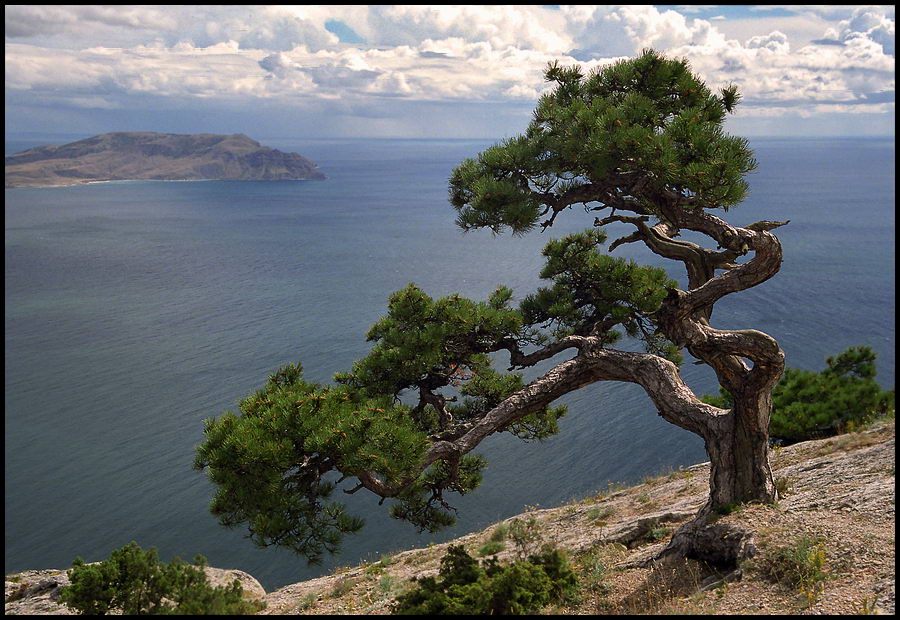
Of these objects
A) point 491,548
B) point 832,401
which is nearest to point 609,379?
point 491,548

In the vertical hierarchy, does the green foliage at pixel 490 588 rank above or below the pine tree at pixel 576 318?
below

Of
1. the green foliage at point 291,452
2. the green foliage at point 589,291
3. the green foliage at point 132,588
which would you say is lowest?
the green foliage at point 132,588

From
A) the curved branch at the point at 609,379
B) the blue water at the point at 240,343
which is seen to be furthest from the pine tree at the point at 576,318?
the blue water at the point at 240,343

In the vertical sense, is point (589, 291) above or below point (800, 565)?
above

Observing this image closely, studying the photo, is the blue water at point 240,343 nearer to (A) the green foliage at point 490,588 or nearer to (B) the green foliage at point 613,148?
(A) the green foliage at point 490,588

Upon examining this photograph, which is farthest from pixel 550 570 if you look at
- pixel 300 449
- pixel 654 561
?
pixel 300 449

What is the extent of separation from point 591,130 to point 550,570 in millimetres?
5896

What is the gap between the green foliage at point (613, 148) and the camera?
8.57m

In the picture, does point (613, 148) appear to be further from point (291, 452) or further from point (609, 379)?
point (291, 452)

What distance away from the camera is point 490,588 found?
25.7ft

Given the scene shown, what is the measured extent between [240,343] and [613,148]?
1634 inches

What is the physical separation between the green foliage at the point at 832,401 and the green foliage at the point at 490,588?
13.3 m

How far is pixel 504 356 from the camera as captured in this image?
34.1m

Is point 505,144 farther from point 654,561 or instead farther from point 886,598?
point 886,598
